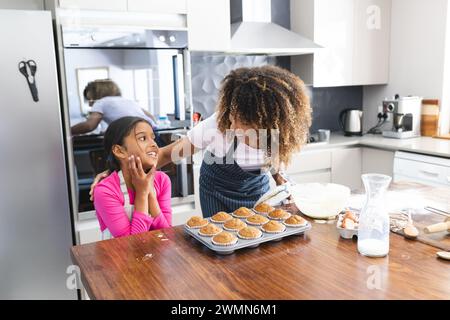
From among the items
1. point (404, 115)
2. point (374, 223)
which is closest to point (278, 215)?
point (374, 223)

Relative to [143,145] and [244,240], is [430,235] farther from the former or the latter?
[143,145]

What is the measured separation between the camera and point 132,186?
187 centimetres

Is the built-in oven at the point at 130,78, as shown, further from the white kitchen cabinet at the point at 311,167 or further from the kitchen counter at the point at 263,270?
the kitchen counter at the point at 263,270

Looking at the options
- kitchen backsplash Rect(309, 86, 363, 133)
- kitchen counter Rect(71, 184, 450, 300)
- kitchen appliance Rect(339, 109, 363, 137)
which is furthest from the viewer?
kitchen backsplash Rect(309, 86, 363, 133)

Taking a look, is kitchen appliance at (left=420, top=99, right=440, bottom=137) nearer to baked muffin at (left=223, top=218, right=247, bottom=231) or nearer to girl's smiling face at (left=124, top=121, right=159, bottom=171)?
girl's smiling face at (left=124, top=121, right=159, bottom=171)

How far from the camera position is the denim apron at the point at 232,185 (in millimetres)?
1876

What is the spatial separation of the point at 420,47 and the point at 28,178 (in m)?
3.04

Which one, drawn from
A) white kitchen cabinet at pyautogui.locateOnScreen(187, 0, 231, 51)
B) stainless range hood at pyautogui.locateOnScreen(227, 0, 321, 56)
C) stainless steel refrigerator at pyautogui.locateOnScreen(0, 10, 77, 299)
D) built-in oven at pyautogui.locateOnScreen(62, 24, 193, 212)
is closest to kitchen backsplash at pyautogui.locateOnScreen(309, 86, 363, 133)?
stainless range hood at pyautogui.locateOnScreen(227, 0, 321, 56)

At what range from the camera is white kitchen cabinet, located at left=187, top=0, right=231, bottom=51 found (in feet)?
8.58

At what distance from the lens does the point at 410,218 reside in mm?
1450

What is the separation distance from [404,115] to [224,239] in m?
2.70

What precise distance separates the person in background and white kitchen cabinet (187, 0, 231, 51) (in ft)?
1.94
